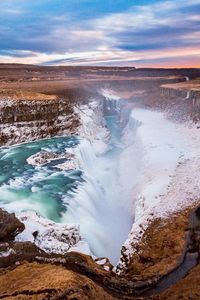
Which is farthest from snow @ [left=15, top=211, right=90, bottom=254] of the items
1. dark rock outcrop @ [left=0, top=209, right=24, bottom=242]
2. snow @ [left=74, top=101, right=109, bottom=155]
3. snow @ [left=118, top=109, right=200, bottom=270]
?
snow @ [left=74, top=101, right=109, bottom=155]

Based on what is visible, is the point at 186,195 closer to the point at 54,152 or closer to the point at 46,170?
the point at 46,170

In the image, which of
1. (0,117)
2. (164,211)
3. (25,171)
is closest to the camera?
(164,211)

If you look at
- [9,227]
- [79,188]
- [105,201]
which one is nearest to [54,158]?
[105,201]

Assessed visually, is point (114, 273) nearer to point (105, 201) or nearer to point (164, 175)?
point (164, 175)

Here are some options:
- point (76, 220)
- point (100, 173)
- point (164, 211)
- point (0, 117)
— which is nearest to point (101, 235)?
point (76, 220)

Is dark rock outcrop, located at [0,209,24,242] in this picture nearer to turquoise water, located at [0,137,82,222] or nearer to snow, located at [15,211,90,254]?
snow, located at [15,211,90,254]
